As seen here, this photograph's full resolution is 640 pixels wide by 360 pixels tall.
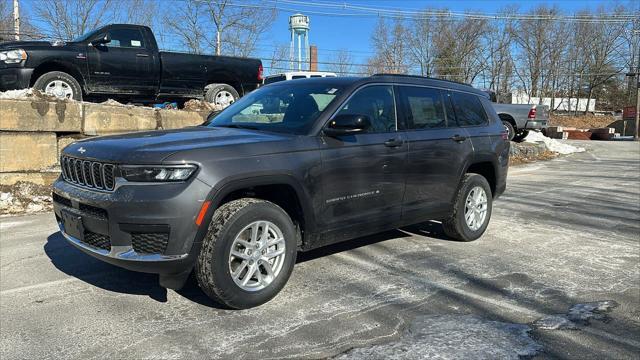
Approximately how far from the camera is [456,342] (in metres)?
3.43

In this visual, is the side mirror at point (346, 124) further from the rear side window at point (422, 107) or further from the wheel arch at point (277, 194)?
the rear side window at point (422, 107)

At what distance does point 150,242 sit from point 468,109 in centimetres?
410

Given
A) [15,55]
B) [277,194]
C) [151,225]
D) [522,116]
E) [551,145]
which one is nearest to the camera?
[151,225]

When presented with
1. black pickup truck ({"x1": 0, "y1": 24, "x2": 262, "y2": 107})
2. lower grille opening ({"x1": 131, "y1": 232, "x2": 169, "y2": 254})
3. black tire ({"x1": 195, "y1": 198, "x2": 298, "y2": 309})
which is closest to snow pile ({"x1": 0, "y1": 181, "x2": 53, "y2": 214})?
black pickup truck ({"x1": 0, "y1": 24, "x2": 262, "y2": 107})

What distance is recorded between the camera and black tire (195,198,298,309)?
144 inches

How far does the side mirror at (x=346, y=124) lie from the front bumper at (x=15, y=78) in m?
7.32

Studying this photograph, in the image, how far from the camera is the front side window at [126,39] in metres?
10.5

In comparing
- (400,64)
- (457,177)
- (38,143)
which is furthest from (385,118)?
(400,64)

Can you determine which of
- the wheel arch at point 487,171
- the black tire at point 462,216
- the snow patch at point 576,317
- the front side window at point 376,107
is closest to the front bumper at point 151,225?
the front side window at point 376,107

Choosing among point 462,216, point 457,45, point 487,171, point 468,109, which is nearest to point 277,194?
point 462,216

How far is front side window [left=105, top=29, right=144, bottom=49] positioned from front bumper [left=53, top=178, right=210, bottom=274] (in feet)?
25.8

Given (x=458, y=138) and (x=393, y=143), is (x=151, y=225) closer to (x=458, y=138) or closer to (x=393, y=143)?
(x=393, y=143)

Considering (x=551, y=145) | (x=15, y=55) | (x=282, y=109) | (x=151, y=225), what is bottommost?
(x=151, y=225)

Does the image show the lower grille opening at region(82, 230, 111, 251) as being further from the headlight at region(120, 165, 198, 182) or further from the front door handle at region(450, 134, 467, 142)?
the front door handle at region(450, 134, 467, 142)
